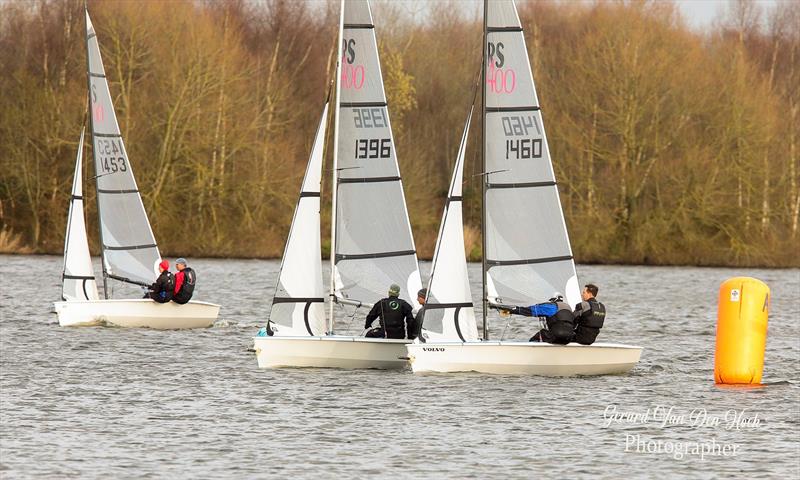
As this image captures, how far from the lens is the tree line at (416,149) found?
48.2 meters

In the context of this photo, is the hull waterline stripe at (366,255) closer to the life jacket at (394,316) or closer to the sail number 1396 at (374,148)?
the life jacket at (394,316)

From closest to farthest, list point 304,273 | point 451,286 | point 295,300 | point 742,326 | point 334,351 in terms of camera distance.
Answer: point 742,326, point 451,286, point 334,351, point 295,300, point 304,273

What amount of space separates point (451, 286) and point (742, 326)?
3.73 m

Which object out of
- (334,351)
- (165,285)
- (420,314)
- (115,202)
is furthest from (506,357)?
(115,202)

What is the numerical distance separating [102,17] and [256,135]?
A: 6749 mm

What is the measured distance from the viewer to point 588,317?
18.5 m

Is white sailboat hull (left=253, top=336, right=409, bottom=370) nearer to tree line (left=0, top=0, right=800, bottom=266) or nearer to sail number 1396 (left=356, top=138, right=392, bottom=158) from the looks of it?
sail number 1396 (left=356, top=138, right=392, bottom=158)

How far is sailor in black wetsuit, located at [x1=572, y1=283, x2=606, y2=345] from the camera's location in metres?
18.4

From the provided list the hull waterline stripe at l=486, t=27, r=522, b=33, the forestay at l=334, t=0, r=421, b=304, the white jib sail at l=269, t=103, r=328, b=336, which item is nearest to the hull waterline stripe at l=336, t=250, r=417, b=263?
the forestay at l=334, t=0, r=421, b=304

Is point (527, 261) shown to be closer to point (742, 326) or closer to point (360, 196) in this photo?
point (360, 196)

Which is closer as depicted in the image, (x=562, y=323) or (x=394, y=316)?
(x=562, y=323)

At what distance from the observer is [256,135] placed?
52.0 meters

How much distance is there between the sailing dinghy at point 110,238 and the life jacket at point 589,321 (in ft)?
31.1
